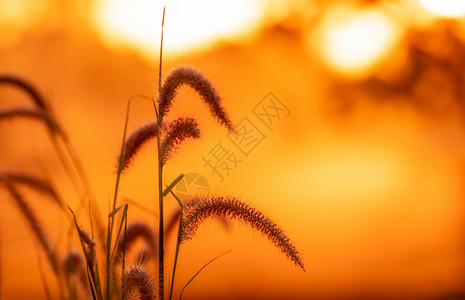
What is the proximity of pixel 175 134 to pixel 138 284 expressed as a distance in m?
0.33

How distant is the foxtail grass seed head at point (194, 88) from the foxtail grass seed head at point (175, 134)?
4 centimetres

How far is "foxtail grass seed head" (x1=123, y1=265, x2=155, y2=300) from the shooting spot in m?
1.32

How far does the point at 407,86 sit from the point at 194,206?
5189 mm

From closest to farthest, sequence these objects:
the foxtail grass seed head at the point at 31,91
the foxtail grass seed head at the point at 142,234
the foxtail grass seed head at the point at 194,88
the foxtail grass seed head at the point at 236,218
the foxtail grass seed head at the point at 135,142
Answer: the foxtail grass seed head at the point at 236,218, the foxtail grass seed head at the point at 194,88, the foxtail grass seed head at the point at 135,142, the foxtail grass seed head at the point at 142,234, the foxtail grass seed head at the point at 31,91

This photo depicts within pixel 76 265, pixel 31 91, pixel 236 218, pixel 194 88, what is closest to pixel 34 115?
pixel 31 91

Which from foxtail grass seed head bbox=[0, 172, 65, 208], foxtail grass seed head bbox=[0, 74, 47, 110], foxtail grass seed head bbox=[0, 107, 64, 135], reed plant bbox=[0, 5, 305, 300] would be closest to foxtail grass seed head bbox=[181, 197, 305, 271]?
reed plant bbox=[0, 5, 305, 300]

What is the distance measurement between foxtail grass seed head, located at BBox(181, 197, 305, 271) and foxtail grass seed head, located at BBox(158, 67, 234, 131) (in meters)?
0.16

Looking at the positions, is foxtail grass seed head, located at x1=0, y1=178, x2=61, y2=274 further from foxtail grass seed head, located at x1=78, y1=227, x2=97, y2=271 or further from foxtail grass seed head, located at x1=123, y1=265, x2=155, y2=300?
foxtail grass seed head, located at x1=123, y1=265, x2=155, y2=300

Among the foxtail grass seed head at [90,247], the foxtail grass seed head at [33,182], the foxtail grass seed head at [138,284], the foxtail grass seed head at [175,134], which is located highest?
the foxtail grass seed head at [33,182]

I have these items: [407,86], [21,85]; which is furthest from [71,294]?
[407,86]

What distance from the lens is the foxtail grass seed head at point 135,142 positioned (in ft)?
5.17

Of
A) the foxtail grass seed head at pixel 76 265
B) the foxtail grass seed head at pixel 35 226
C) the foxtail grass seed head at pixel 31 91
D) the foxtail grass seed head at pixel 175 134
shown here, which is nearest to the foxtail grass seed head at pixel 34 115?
the foxtail grass seed head at pixel 31 91

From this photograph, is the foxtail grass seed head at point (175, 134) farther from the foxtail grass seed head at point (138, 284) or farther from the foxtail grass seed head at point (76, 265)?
the foxtail grass seed head at point (76, 265)

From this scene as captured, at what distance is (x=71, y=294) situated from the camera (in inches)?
66.4
